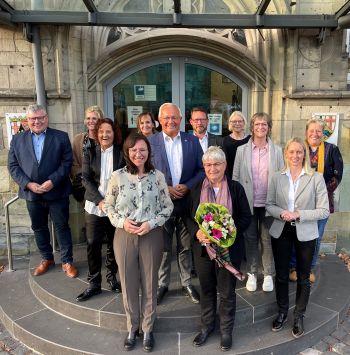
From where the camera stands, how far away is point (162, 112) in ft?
10.4

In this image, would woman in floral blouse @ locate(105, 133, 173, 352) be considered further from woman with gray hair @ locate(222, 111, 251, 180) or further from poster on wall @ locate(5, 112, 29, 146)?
poster on wall @ locate(5, 112, 29, 146)

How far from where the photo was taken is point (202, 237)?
268 cm

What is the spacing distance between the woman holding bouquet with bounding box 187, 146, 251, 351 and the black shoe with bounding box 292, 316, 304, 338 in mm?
645

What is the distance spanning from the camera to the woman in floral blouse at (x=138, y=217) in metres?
2.67

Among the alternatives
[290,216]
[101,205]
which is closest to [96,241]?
[101,205]

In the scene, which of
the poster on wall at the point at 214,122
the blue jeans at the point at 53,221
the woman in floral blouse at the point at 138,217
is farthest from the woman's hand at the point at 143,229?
the poster on wall at the point at 214,122

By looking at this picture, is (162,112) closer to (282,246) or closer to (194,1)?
(282,246)

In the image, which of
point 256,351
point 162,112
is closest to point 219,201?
point 162,112

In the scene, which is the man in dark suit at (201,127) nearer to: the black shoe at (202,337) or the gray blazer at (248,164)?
the gray blazer at (248,164)

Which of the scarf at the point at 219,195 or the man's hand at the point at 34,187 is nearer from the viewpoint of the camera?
the scarf at the point at 219,195

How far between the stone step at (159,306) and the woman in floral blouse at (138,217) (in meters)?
0.43

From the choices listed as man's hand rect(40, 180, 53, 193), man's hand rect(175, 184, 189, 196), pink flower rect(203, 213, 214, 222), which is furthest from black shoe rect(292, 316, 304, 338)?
man's hand rect(40, 180, 53, 193)

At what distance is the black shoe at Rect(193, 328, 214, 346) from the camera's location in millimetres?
2963

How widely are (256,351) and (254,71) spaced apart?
3448mm
